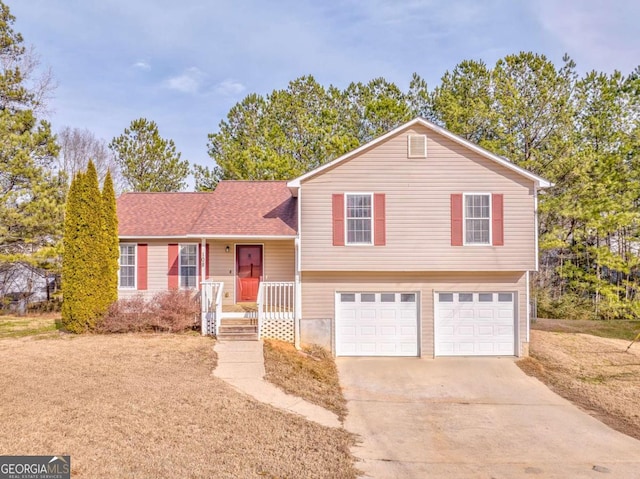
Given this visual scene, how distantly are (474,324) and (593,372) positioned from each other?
3.37 metres

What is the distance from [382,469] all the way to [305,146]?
2336 cm

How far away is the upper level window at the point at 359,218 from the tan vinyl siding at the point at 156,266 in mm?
7218

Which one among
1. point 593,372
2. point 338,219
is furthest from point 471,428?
point 338,219

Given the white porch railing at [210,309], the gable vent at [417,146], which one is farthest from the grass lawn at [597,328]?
the white porch railing at [210,309]

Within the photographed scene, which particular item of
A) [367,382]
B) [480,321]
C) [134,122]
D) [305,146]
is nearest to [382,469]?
[367,382]

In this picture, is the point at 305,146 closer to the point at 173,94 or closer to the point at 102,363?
the point at 173,94

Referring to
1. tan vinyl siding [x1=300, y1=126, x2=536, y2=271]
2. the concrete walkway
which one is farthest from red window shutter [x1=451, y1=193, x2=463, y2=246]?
the concrete walkway

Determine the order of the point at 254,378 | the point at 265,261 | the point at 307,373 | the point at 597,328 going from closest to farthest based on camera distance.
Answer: the point at 254,378
the point at 307,373
the point at 265,261
the point at 597,328

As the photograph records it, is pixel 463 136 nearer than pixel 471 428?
No

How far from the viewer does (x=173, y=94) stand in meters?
23.3

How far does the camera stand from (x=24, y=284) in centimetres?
2239

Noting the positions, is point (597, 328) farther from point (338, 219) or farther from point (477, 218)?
point (338, 219)

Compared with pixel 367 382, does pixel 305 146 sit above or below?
above

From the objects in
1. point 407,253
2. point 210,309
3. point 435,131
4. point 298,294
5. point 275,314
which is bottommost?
point 275,314
